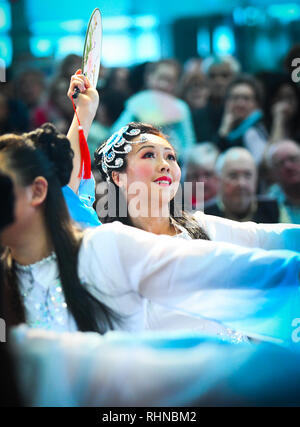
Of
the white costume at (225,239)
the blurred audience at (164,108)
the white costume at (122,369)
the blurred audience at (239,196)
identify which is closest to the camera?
the white costume at (122,369)

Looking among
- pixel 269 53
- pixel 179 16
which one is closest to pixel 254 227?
pixel 179 16

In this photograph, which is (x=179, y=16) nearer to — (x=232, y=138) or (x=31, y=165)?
(x=232, y=138)

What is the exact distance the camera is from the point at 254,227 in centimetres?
232

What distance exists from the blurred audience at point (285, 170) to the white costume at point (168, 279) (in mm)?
1377

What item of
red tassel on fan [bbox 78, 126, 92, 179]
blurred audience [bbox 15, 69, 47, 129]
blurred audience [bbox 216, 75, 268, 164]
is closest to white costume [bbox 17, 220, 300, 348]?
red tassel on fan [bbox 78, 126, 92, 179]

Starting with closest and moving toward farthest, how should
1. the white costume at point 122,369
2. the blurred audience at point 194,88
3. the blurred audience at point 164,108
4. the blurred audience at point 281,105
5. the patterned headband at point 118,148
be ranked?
the white costume at point 122,369
the patterned headband at point 118,148
the blurred audience at point 164,108
the blurred audience at point 281,105
the blurred audience at point 194,88

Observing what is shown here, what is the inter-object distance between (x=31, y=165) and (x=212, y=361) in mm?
765

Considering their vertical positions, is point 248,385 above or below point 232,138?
below

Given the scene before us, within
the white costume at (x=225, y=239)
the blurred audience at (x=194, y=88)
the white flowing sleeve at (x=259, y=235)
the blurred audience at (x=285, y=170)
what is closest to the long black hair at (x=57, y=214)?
the white costume at (x=225, y=239)

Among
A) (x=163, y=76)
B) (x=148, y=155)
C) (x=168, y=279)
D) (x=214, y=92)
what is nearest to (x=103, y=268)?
(x=168, y=279)

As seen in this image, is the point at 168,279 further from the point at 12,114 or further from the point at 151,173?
the point at 12,114

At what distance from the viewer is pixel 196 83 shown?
496cm

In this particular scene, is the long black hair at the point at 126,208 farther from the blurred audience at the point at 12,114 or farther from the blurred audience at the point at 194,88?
the blurred audience at the point at 194,88

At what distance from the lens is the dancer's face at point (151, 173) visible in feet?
7.45
